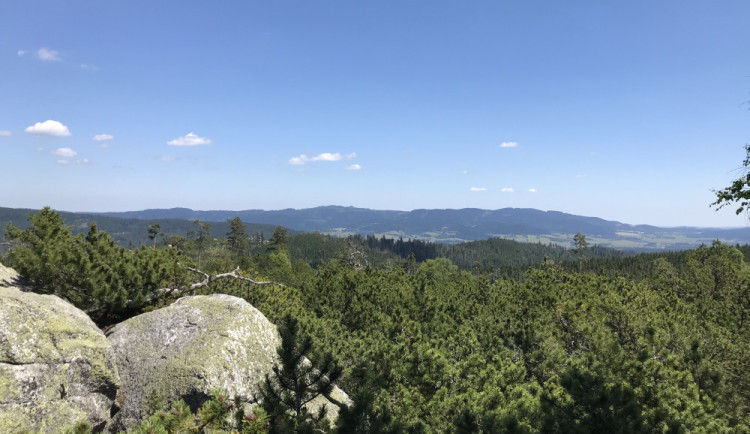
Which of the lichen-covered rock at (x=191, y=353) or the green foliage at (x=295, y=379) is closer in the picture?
the green foliage at (x=295, y=379)

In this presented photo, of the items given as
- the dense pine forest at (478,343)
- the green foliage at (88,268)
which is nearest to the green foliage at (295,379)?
the dense pine forest at (478,343)

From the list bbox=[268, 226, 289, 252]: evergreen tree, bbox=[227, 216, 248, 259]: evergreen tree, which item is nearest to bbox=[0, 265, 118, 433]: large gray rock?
bbox=[268, 226, 289, 252]: evergreen tree

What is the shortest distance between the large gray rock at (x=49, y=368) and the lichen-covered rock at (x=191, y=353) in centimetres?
97

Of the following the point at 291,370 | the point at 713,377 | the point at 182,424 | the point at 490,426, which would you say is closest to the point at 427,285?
the point at 713,377

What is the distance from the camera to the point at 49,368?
8664 mm

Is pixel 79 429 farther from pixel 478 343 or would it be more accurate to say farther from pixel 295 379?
pixel 478 343

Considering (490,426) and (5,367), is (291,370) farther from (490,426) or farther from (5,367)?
(5,367)

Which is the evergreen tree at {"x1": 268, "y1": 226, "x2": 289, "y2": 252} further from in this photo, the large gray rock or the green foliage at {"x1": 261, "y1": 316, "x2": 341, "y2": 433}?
the green foliage at {"x1": 261, "y1": 316, "x2": 341, "y2": 433}

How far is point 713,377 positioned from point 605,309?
6397 millimetres

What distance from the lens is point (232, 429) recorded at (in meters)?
6.68

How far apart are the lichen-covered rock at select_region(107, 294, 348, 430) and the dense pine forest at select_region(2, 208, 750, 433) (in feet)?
7.15

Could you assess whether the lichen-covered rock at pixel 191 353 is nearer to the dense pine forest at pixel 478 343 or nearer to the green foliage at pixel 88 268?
the green foliage at pixel 88 268

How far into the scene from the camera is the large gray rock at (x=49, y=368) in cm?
796

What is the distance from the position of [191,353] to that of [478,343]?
45.2 ft
